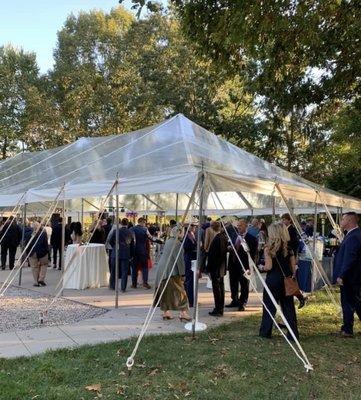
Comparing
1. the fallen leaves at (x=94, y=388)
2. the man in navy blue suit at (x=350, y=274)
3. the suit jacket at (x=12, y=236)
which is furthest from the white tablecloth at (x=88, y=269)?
the fallen leaves at (x=94, y=388)

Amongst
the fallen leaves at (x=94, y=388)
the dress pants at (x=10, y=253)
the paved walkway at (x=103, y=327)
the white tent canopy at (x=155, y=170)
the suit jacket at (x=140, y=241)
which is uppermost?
the white tent canopy at (x=155, y=170)

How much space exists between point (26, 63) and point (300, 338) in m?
35.7

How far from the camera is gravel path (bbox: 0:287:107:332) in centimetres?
864

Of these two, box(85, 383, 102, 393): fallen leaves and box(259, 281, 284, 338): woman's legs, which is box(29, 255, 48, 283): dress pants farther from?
box(85, 383, 102, 393): fallen leaves

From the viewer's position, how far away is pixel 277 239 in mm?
7098

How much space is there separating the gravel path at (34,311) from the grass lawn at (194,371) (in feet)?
7.34

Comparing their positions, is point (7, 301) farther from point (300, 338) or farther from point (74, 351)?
point (300, 338)

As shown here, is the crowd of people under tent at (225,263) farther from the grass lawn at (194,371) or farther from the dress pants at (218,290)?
the grass lawn at (194,371)

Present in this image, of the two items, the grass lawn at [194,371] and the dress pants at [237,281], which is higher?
the dress pants at [237,281]

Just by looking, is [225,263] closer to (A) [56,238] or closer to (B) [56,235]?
(B) [56,235]

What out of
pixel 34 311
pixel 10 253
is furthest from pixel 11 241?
pixel 34 311

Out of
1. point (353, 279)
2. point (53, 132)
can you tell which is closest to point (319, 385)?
point (353, 279)

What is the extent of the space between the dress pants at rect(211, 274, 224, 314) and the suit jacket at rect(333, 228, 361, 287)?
7.46ft

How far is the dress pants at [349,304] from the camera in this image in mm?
7678
